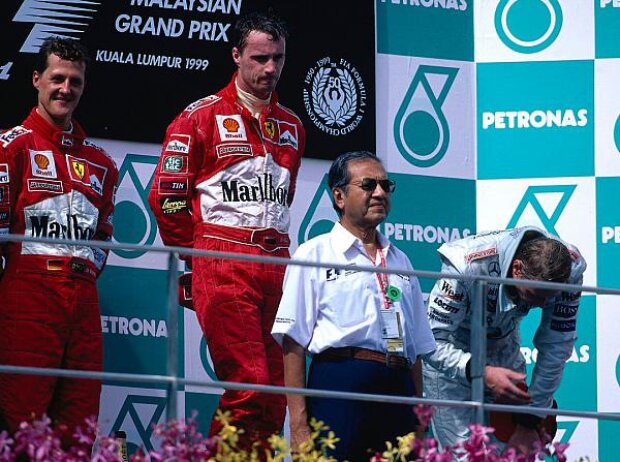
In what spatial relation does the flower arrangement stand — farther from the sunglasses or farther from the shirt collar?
the sunglasses

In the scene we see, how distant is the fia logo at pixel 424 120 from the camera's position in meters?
7.33

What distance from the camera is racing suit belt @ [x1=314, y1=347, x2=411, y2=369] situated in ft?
15.8

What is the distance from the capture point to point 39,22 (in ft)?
21.0

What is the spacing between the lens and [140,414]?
4473mm

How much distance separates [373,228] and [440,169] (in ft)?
7.70

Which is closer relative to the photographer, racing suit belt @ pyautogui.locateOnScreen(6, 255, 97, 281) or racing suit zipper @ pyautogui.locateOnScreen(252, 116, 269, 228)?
racing suit belt @ pyautogui.locateOnScreen(6, 255, 97, 281)

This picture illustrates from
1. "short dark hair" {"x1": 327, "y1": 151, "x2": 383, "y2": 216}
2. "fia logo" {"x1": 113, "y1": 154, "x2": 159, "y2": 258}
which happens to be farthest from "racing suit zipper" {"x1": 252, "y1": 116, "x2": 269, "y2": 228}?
"fia logo" {"x1": 113, "y1": 154, "x2": 159, "y2": 258}

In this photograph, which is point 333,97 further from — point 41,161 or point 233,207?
point 41,161

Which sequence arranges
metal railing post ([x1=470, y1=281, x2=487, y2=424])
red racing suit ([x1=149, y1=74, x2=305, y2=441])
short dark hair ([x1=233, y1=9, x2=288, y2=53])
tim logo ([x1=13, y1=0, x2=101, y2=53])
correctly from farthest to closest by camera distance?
tim logo ([x1=13, y1=0, x2=101, y2=53]) → short dark hair ([x1=233, y1=9, x2=288, y2=53]) → red racing suit ([x1=149, y1=74, x2=305, y2=441]) → metal railing post ([x1=470, y1=281, x2=487, y2=424])

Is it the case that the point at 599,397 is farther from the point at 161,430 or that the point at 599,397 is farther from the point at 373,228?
the point at 161,430

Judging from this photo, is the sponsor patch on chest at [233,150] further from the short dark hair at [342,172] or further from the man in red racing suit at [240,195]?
the short dark hair at [342,172]

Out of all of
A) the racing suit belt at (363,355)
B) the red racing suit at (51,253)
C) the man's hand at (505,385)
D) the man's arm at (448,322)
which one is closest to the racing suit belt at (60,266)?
the red racing suit at (51,253)

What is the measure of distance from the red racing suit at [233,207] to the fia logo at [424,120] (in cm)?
155

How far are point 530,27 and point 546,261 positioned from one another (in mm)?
2552
